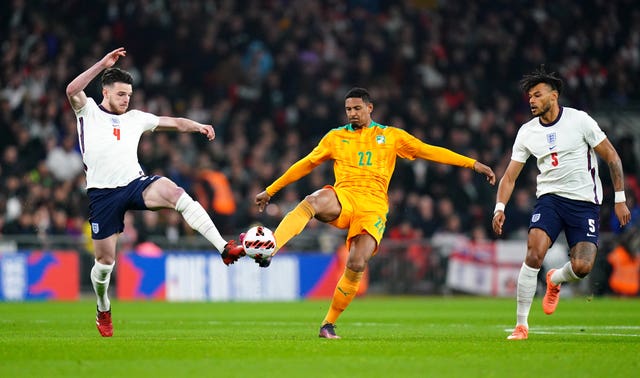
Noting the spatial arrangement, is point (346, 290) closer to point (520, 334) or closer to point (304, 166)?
point (304, 166)

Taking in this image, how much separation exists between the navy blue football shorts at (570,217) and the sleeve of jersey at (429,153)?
2.72ft

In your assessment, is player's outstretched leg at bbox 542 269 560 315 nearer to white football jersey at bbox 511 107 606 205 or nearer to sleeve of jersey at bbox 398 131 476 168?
white football jersey at bbox 511 107 606 205

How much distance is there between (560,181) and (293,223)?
2602mm

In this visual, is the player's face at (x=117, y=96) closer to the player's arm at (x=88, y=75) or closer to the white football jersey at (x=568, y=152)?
the player's arm at (x=88, y=75)

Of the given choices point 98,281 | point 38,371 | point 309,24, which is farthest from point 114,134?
point 309,24

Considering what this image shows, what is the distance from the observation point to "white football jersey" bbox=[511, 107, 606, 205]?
1097 cm

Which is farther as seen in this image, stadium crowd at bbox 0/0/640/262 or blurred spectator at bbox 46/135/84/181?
stadium crowd at bbox 0/0/640/262

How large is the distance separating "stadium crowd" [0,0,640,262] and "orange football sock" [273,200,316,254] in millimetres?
11908

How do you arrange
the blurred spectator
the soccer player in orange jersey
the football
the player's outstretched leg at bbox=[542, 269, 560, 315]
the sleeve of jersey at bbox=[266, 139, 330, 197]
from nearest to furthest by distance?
the football < the soccer player in orange jersey < the sleeve of jersey at bbox=[266, 139, 330, 197] < the player's outstretched leg at bbox=[542, 269, 560, 315] < the blurred spectator

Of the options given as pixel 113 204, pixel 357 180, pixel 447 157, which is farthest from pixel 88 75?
pixel 447 157

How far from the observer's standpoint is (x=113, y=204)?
431 inches

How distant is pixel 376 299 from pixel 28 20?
9.72 metres

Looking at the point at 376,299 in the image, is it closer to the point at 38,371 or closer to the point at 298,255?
the point at 298,255

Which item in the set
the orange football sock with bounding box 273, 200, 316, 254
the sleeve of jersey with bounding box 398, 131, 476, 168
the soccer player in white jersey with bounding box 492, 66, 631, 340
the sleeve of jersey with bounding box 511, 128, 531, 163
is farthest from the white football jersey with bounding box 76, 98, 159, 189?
the sleeve of jersey with bounding box 511, 128, 531, 163
